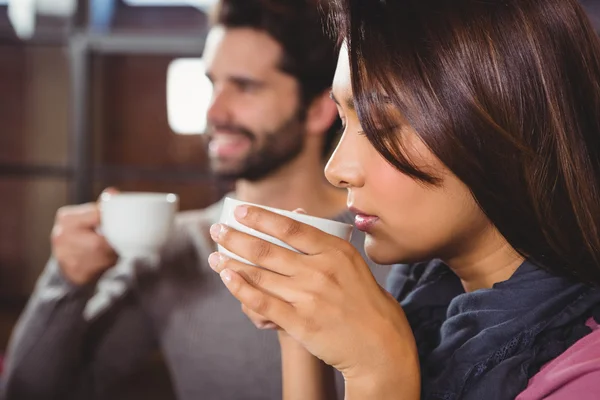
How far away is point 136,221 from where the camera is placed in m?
1.52

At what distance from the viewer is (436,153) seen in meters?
0.89

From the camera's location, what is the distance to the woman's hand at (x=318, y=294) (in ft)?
2.81

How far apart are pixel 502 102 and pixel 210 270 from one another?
112cm

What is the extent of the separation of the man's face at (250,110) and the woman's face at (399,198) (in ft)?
3.38

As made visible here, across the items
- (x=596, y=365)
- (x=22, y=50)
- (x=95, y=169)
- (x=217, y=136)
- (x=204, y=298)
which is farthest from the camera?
(x=22, y=50)

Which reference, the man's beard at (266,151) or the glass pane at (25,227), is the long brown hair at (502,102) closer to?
the man's beard at (266,151)

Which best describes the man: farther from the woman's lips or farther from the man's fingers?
the woman's lips

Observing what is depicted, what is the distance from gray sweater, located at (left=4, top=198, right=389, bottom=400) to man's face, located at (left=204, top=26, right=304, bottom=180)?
158mm

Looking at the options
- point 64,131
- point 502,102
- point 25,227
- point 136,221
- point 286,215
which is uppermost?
point 502,102

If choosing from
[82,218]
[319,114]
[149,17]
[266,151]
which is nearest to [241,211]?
[82,218]

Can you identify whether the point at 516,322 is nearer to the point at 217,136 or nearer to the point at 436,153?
the point at 436,153

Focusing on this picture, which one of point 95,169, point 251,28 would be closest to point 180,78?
point 95,169

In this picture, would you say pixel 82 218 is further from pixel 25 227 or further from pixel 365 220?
pixel 25 227

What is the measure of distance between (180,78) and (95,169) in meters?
0.59
